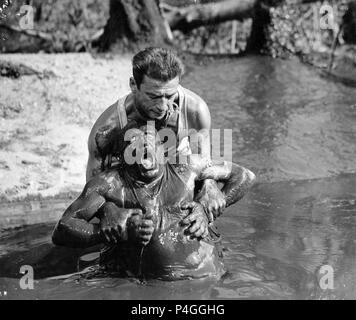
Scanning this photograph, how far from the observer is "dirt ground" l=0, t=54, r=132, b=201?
28.8ft

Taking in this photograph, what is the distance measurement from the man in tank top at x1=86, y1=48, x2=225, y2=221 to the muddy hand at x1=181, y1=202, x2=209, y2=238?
0.07 meters

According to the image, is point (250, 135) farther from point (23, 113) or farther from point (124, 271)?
point (124, 271)

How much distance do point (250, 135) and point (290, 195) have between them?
2.06 meters

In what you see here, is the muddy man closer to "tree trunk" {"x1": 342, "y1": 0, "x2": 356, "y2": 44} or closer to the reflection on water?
the reflection on water

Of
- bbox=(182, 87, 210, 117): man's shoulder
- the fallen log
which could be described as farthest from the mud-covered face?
the fallen log

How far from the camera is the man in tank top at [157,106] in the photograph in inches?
223

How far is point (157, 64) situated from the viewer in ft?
18.5

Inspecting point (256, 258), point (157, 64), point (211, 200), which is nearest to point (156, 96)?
point (157, 64)

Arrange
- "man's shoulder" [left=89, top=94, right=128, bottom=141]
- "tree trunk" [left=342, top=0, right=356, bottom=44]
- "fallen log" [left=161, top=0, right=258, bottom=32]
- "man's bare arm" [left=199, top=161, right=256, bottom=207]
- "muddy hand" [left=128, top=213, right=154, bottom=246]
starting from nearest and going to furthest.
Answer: "muddy hand" [left=128, top=213, right=154, bottom=246]
"man's bare arm" [left=199, top=161, right=256, bottom=207]
"man's shoulder" [left=89, top=94, right=128, bottom=141]
"fallen log" [left=161, top=0, right=258, bottom=32]
"tree trunk" [left=342, top=0, right=356, bottom=44]

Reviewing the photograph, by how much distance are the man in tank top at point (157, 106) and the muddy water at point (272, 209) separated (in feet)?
2.14

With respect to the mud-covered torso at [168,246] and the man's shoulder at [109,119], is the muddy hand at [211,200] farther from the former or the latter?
the man's shoulder at [109,119]

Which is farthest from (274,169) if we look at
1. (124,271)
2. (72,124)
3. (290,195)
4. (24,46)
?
(24,46)

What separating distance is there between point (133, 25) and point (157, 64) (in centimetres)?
752

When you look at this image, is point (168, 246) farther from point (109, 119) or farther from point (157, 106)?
point (109, 119)
